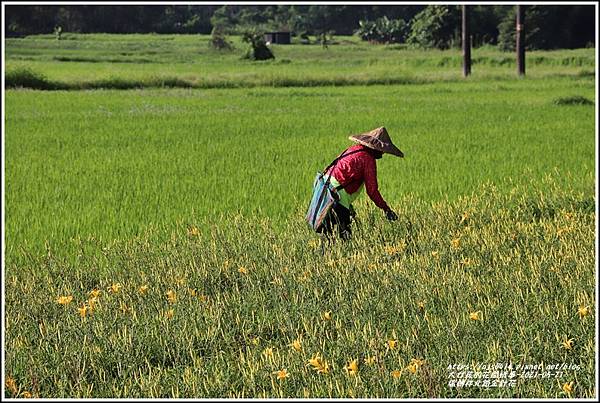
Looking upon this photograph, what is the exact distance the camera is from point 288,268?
4262 millimetres

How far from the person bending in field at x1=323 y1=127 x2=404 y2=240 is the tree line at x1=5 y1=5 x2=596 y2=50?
31.8m

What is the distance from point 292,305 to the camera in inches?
148

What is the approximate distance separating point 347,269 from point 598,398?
5.16 ft

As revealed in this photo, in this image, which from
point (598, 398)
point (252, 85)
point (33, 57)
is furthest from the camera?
point (33, 57)

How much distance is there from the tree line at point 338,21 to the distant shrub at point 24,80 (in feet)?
56.0

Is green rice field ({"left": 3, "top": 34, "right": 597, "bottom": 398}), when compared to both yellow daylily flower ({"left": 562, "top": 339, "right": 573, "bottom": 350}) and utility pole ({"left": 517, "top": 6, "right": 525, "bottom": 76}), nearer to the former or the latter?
yellow daylily flower ({"left": 562, "top": 339, "right": 573, "bottom": 350})

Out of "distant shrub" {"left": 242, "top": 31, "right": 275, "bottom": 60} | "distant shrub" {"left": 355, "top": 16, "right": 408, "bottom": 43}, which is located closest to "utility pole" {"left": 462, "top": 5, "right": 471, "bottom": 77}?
"distant shrub" {"left": 242, "top": 31, "right": 275, "bottom": 60}

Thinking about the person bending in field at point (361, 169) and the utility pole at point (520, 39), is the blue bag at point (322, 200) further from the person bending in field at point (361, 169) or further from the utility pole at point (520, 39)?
the utility pole at point (520, 39)

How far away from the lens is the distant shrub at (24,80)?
1942 cm

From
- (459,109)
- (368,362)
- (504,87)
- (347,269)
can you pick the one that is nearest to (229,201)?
(347,269)

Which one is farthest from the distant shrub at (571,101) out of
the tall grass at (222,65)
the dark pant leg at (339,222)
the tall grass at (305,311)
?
the dark pant leg at (339,222)

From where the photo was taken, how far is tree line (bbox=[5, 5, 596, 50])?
38.0 metres

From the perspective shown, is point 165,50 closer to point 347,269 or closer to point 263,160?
point 263,160

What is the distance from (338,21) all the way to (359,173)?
56.6 metres
